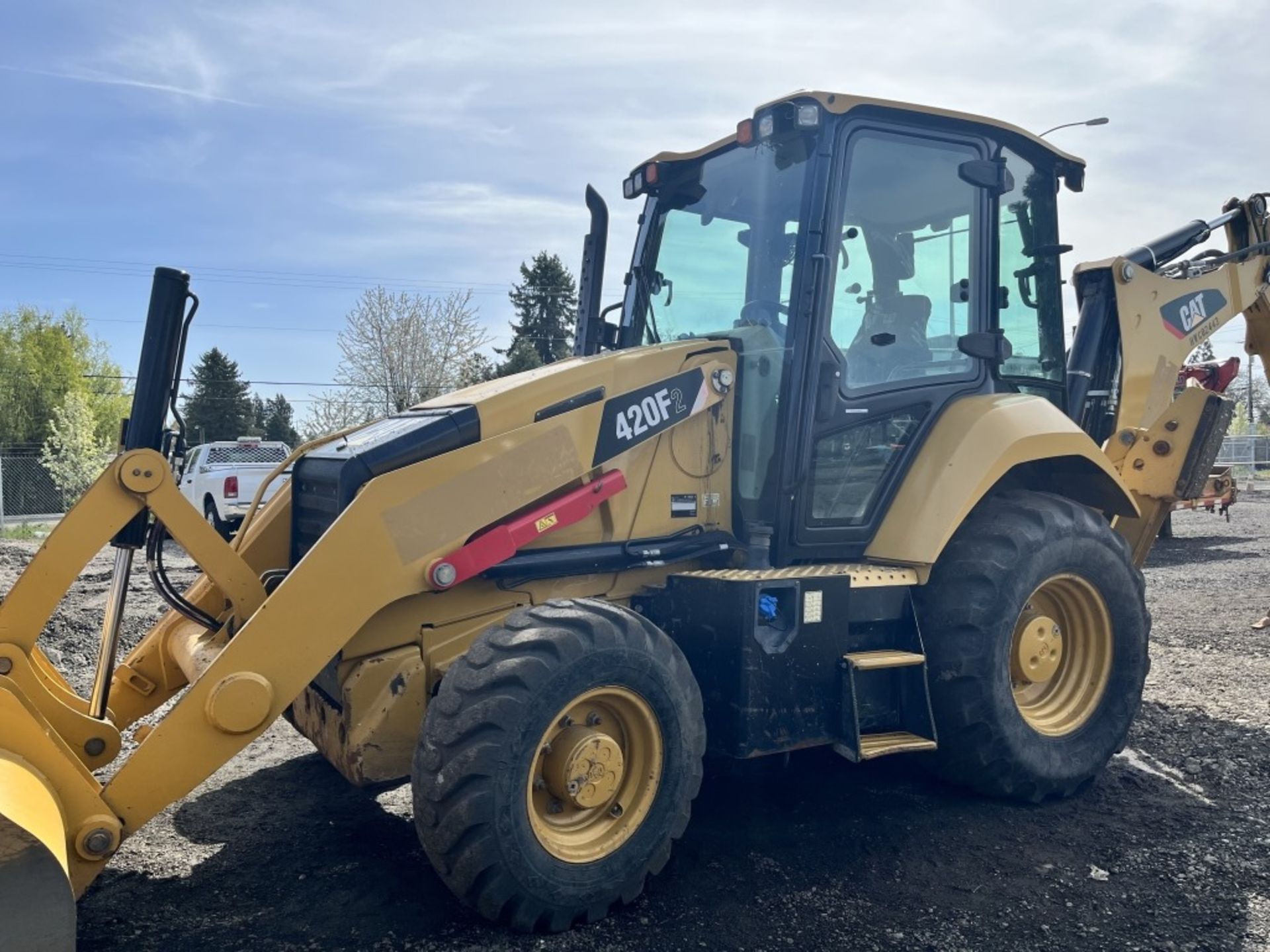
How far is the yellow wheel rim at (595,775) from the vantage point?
3424mm

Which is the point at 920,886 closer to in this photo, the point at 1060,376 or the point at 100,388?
the point at 1060,376

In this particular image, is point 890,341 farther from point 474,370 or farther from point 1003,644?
point 474,370

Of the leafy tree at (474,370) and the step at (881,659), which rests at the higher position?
the leafy tree at (474,370)

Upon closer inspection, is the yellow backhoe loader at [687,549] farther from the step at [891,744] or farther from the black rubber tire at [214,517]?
the black rubber tire at [214,517]

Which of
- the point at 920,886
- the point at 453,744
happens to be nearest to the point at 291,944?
the point at 453,744

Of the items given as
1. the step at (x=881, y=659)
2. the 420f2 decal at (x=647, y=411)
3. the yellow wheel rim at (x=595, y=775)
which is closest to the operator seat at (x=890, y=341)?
the 420f2 decal at (x=647, y=411)

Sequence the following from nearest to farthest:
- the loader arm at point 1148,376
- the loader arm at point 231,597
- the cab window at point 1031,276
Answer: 1. the loader arm at point 231,597
2. the cab window at point 1031,276
3. the loader arm at point 1148,376

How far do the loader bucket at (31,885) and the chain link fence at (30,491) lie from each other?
3002cm

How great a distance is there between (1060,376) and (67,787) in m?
4.96

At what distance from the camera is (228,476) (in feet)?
56.3

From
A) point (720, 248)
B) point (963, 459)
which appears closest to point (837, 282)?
point (720, 248)

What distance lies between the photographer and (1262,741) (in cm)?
539

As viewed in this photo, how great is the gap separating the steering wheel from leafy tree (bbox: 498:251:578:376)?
31.4m

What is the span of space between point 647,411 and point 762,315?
0.76 meters
